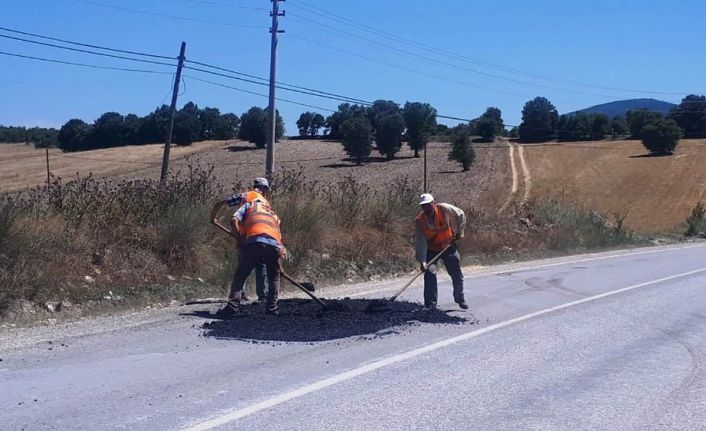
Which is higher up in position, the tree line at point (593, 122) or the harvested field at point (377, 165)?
the tree line at point (593, 122)

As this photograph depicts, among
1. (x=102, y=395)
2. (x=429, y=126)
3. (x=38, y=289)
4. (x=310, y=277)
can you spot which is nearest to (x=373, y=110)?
(x=429, y=126)

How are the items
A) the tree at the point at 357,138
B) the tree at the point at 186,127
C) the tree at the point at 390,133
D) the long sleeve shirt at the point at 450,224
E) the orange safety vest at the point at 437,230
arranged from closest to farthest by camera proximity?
1. the long sleeve shirt at the point at 450,224
2. the orange safety vest at the point at 437,230
3. the tree at the point at 186,127
4. the tree at the point at 357,138
5. the tree at the point at 390,133

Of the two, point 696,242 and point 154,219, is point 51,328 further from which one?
point 696,242

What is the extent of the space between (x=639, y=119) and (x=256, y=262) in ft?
258

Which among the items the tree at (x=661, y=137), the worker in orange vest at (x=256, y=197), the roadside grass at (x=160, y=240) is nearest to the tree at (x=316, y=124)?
the tree at (x=661, y=137)

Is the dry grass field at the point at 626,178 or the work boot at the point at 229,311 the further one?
the dry grass field at the point at 626,178

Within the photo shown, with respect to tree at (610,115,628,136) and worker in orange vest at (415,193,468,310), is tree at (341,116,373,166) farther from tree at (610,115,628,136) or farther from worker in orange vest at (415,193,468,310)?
worker in orange vest at (415,193,468,310)

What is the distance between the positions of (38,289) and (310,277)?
5.65 m

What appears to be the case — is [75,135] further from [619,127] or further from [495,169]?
[619,127]

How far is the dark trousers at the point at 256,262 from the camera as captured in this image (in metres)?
10.8

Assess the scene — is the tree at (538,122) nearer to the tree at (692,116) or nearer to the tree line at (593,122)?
the tree line at (593,122)

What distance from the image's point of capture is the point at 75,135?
5959cm

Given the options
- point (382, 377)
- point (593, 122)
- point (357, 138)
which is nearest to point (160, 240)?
point (382, 377)

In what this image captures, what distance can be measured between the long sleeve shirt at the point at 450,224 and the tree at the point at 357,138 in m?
48.3
